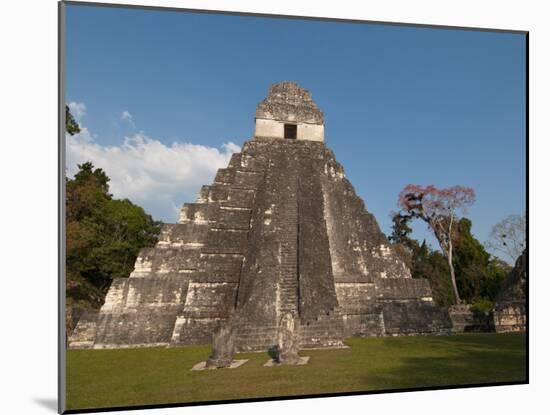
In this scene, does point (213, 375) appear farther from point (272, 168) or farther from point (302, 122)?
point (302, 122)

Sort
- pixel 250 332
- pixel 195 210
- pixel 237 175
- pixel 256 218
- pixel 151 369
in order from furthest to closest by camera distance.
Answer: pixel 195 210 → pixel 237 175 → pixel 256 218 → pixel 250 332 → pixel 151 369

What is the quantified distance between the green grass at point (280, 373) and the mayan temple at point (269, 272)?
1.08 m

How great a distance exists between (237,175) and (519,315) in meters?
8.35

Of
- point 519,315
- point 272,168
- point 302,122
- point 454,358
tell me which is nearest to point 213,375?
point 454,358

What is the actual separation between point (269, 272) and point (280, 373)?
3738 mm

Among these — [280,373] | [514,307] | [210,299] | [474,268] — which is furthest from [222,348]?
[474,268]

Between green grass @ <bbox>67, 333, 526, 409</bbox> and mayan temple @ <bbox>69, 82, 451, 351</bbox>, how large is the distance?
1076 millimetres

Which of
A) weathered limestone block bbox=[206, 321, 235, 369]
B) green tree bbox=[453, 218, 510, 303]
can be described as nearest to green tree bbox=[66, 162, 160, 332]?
weathered limestone block bbox=[206, 321, 235, 369]

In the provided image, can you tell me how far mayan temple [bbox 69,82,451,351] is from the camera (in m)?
10.3

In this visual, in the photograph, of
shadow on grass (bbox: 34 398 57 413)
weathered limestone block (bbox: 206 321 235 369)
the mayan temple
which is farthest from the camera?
the mayan temple

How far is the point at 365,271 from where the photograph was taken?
12.3m

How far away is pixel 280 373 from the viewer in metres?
7.17

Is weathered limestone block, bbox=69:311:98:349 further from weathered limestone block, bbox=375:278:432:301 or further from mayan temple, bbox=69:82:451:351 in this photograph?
weathered limestone block, bbox=375:278:432:301

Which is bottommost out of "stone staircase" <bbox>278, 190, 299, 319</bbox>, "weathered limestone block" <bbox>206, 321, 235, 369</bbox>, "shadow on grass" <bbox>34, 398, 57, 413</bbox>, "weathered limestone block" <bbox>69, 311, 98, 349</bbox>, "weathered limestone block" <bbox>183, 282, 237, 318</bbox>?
"weathered limestone block" <bbox>69, 311, 98, 349</bbox>
